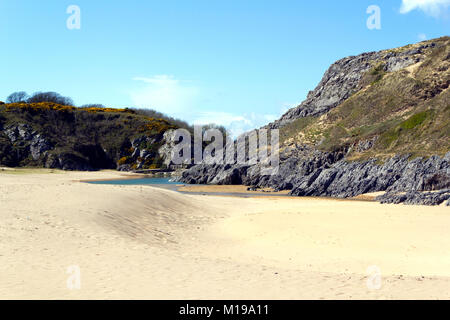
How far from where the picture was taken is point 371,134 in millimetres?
60344

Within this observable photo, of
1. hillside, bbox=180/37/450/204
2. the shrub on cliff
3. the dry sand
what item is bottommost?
the dry sand

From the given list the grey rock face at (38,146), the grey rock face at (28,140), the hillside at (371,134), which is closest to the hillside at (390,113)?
the hillside at (371,134)

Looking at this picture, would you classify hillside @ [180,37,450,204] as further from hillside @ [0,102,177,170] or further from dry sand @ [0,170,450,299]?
hillside @ [0,102,177,170]

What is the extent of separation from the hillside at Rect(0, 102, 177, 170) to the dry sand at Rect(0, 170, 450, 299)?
86.0 metres

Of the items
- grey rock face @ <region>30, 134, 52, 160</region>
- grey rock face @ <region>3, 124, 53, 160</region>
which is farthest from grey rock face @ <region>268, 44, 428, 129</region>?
grey rock face @ <region>3, 124, 53, 160</region>

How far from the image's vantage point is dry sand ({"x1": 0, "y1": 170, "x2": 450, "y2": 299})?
9.60 metres

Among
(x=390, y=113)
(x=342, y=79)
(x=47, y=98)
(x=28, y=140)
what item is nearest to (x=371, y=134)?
(x=390, y=113)

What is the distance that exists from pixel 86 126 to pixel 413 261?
4884 inches

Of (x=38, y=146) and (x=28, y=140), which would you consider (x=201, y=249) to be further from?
(x=28, y=140)

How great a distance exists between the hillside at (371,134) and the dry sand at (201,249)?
47.7 feet

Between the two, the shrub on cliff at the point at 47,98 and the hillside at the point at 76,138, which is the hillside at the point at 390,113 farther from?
the shrub on cliff at the point at 47,98

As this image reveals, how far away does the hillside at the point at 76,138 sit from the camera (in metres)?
106

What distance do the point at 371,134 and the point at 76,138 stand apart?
90121 millimetres

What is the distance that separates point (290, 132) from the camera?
80875 millimetres
